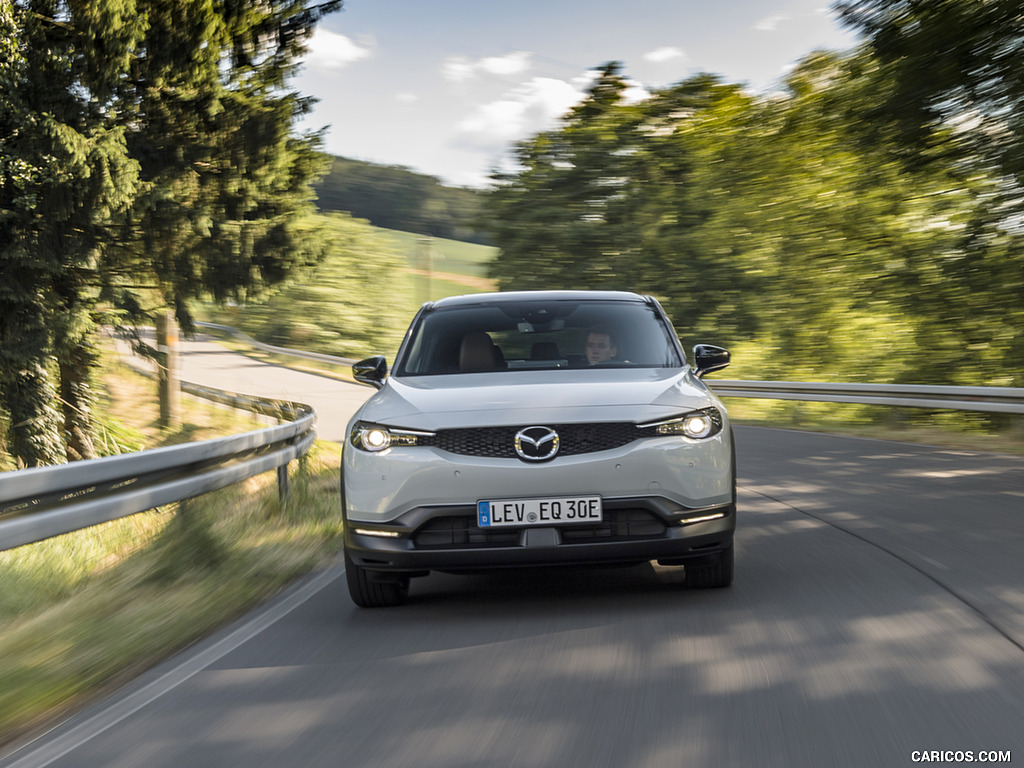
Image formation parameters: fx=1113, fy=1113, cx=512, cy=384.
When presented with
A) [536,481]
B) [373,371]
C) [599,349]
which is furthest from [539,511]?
[373,371]

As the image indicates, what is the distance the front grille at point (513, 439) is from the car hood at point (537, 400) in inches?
1.3

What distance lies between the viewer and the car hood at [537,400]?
5387 mm

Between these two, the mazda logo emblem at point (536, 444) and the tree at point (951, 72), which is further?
the tree at point (951, 72)

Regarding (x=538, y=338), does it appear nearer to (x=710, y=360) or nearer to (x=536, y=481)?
(x=710, y=360)

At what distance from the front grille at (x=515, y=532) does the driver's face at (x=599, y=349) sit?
1.45 metres

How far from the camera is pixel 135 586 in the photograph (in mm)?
6090

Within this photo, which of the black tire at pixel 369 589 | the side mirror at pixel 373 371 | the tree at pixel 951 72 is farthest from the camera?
the tree at pixel 951 72

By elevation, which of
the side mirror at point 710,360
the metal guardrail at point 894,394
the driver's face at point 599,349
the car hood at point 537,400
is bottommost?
the metal guardrail at point 894,394

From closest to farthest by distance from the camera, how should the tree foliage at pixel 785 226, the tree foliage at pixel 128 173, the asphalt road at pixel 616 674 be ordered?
the asphalt road at pixel 616 674
the tree foliage at pixel 128 173
the tree foliage at pixel 785 226

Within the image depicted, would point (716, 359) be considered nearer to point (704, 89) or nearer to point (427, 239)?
point (704, 89)

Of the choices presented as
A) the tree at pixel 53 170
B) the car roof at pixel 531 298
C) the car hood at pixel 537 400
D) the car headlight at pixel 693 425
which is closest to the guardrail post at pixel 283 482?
the car roof at pixel 531 298

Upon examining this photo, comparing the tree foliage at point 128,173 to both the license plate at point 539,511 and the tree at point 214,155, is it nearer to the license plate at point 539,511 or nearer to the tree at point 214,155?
the tree at point 214,155

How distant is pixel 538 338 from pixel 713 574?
2.04m

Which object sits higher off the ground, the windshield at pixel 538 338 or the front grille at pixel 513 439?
the windshield at pixel 538 338
